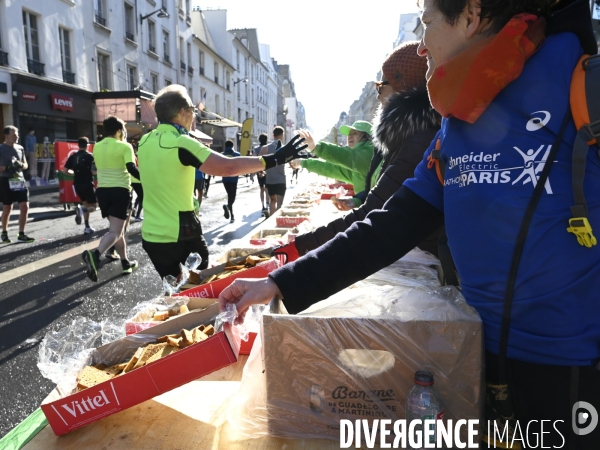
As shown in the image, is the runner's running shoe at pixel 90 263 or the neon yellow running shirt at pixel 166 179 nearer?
the neon yellow running shirt at pixel 166 179

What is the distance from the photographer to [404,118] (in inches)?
70.8

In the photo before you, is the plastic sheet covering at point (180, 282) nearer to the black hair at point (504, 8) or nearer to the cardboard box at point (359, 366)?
the cardboard box at point (359, 366)

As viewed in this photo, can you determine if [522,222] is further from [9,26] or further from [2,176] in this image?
[9,26]

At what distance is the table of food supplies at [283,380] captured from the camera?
3.55 feet

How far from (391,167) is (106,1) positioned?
23.4 meters

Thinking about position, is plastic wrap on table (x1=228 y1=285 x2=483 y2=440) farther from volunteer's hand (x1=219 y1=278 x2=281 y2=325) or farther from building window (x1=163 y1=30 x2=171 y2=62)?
building window (x1=163 y1=30 x2=171 y2=62)

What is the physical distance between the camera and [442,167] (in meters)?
1.12

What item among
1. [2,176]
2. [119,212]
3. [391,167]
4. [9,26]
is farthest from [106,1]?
[391,167]

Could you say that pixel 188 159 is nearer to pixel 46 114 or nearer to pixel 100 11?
pixel 46 114

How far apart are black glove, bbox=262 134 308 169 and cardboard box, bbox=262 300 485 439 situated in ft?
7.02

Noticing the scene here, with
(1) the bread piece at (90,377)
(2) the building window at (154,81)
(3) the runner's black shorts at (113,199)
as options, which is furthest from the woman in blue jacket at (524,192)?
(2) the building window at (154,81)

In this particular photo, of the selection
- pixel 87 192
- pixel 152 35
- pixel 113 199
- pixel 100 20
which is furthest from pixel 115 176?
pixel 152 35

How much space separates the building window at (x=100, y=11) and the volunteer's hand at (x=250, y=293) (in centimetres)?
2282

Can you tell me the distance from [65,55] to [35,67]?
2.27 meters
